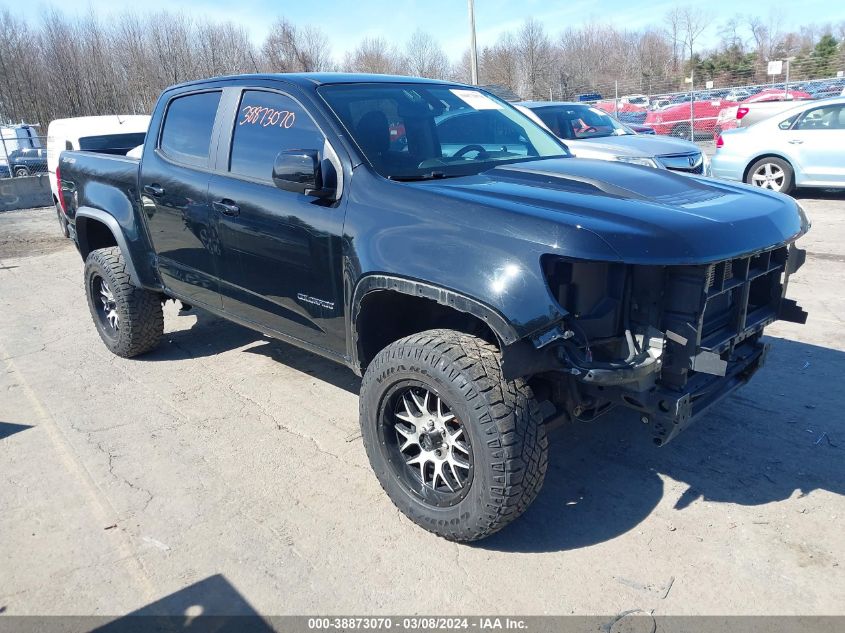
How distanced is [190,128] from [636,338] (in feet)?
10.3

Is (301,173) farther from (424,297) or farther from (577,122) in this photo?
(577,122)

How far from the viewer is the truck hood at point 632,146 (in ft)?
29.8

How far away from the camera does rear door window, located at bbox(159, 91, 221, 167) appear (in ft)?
13.7

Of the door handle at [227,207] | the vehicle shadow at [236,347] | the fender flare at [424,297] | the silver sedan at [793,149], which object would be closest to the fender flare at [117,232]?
the vehicle shadow at [236,347]

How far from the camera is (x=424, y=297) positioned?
2.87 m

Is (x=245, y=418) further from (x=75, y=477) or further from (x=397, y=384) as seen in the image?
(x=397, y=384)

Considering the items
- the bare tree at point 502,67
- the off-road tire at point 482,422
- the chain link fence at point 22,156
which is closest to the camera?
the off-road tire at point 482,422

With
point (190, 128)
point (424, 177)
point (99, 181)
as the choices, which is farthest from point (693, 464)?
point (99, 181)

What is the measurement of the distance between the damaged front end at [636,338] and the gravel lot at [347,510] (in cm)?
59

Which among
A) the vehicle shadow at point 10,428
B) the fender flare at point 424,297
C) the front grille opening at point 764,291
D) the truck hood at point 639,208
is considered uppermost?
the truck hood at point 639,208

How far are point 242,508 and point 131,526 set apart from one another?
19.8 inches

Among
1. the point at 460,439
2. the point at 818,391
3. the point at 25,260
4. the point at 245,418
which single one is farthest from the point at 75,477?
the point at 25,260

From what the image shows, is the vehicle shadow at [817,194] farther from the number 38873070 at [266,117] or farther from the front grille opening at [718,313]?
the number 38873070 at [266,117]

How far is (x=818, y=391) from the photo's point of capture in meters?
4.25
